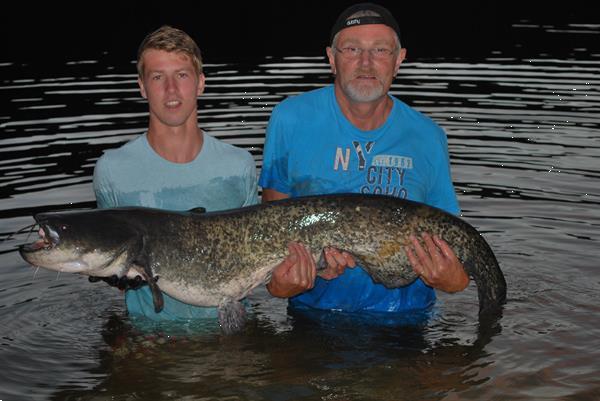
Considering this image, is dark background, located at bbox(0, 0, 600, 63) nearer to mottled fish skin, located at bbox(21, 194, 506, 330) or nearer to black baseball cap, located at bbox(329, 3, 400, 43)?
black baseball cap, located at bbox(329, 3, 400, 43)

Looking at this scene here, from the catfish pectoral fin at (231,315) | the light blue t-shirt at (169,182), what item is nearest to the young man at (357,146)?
the light blue t-shirt at (169,182)

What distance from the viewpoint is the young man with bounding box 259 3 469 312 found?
724 cm

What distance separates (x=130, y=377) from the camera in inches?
266

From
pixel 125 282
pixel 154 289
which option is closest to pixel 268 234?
pixel 154 289

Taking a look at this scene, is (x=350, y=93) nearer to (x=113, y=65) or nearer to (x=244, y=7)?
(x=113, y=65)

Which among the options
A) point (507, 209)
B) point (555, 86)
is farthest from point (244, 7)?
point (507, 209)

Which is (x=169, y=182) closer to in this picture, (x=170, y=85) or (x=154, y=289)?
(x=170, y=85)

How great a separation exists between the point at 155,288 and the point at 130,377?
3.17 feet

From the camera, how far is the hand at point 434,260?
6.44m

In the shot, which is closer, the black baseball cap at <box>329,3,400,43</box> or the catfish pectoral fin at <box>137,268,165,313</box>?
the catfish pectoral fin at <box>137,268,165,313</box>

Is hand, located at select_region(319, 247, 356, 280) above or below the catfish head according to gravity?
below

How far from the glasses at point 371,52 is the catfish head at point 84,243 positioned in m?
2.27

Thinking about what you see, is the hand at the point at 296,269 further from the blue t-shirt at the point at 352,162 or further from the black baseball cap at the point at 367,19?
the black baseball cap at the point at 367,19

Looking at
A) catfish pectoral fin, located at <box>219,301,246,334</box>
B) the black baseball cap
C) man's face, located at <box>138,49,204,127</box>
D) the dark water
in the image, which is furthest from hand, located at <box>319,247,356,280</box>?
the black baseball cap
